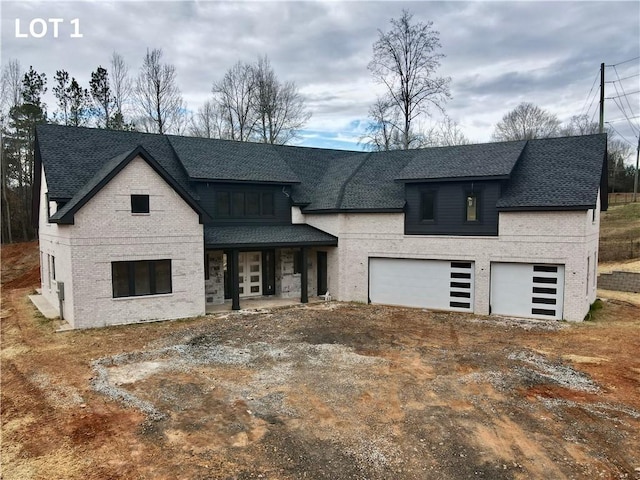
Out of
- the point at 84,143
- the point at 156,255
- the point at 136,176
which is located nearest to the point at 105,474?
the point at 156,255

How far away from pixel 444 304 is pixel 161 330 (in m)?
11.0

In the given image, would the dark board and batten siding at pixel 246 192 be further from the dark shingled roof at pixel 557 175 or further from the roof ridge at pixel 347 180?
the dark shingled roof at pixel 557 175

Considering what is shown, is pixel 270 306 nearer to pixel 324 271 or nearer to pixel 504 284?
pixel 324 271

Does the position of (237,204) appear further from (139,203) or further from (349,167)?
(349,167)

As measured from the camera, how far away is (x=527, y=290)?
637 inches

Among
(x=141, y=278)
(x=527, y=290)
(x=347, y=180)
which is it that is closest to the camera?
(x=141, y=278)

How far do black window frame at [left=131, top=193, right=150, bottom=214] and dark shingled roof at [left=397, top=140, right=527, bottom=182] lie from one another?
1009 centimetres

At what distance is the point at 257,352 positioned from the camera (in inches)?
464

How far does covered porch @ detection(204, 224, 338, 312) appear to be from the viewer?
1745 centimetres

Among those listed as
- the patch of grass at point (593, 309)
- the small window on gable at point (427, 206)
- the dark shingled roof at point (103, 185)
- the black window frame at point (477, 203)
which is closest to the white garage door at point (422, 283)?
the black window frame at point (477, 203)

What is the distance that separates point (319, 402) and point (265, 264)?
11626 millimetres

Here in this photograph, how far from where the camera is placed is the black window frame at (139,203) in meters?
14.9

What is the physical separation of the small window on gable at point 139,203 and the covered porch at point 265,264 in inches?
105

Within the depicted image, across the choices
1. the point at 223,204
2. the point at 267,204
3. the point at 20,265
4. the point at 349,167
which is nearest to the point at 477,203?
the point at 349,167
